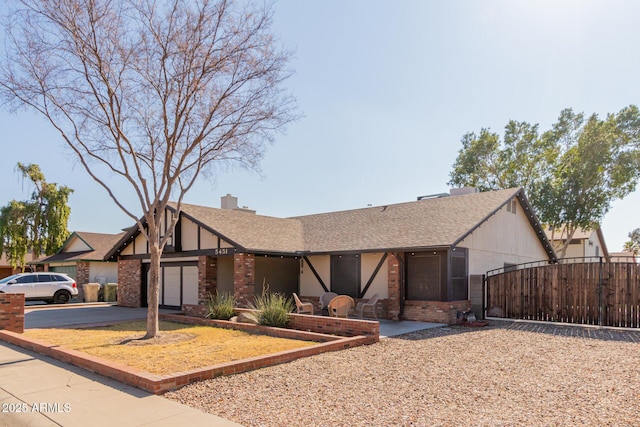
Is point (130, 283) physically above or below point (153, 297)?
below

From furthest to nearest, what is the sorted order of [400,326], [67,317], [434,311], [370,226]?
[370,226], [67,317], [434,311], [400,326]

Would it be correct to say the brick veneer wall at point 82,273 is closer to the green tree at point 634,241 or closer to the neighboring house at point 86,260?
the neighboring house at point 86,260

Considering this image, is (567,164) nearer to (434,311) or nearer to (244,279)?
(434,311)

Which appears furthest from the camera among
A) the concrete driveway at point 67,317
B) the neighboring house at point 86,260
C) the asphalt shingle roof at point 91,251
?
the neighboring house at point 86,260

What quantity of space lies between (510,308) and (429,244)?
12.2 ft

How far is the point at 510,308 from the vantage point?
14.7 metres

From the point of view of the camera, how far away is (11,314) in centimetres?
1109

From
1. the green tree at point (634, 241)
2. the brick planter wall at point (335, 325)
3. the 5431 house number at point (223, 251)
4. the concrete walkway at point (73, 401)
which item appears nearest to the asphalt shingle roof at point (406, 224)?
the 5431 house number at point (223, 251)

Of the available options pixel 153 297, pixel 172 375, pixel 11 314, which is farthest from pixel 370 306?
pixel 11 314

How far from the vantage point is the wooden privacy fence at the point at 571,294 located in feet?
42.0

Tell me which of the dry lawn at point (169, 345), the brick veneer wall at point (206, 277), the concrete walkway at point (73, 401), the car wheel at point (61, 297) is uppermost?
the brick veneer wall at point (206, 277)

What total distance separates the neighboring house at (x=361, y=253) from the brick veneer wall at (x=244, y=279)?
0.11 feet

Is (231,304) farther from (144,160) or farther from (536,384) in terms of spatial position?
(536,384)

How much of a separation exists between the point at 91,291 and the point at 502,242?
62.8 ft
